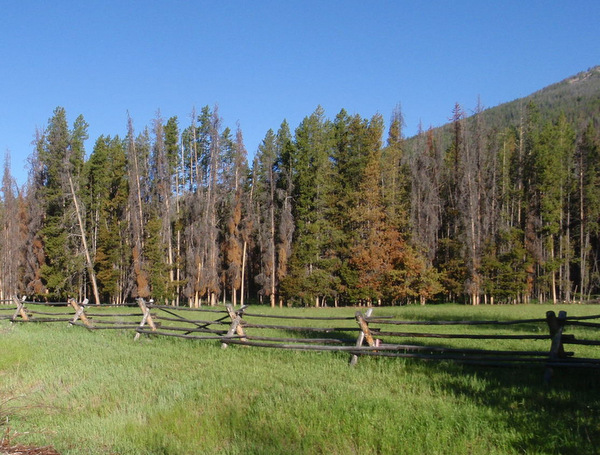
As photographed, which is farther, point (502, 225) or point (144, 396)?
point (502, 225)

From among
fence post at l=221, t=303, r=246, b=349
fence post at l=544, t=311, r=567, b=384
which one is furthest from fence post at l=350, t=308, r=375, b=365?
fence post at l=221, t=303, r=246, b=349

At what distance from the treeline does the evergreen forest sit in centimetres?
14

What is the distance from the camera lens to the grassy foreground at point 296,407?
16.7 ft

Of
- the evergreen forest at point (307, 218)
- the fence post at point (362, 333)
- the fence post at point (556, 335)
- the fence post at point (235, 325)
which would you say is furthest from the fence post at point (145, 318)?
the evergreen forest at point (307, 218)

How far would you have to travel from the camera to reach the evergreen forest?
1532 inches

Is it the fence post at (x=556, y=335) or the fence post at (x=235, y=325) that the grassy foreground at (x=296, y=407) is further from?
the fence post at (x=235, y=325)

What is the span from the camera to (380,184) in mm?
44438

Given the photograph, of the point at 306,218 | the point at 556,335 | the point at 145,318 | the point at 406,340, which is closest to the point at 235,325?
the point at 145,318

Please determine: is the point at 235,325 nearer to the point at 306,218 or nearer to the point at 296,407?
the point at 296,407

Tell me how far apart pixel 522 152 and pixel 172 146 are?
35349mm

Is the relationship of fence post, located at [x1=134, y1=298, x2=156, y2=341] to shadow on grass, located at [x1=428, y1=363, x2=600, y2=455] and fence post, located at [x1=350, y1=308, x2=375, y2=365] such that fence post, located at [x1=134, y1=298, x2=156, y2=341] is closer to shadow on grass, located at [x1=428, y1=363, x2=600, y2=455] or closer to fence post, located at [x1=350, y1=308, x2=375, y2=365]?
fence post, located at [x1=350, y1=308, x2=375, y2=365]

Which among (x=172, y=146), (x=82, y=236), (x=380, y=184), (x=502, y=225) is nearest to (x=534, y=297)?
(x=502, y=225)

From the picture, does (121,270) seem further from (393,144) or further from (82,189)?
(393,144)

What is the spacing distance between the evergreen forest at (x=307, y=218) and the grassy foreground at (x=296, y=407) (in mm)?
29509
